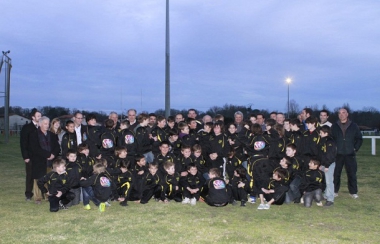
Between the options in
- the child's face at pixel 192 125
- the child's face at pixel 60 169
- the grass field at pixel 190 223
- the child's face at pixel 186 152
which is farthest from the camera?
the child's face at pixel 192 125

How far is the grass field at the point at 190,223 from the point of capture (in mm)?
5312

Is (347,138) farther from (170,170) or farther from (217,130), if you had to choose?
(170,170)

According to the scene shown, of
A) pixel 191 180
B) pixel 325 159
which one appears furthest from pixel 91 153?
pixel 325 159

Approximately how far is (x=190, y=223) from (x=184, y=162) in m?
2.47

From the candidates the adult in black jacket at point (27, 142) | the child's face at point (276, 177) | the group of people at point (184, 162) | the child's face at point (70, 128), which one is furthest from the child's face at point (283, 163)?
the adult in black jacket at point (27, 142)

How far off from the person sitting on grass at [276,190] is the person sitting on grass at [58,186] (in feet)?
12.6

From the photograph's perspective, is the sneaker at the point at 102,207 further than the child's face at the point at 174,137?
No

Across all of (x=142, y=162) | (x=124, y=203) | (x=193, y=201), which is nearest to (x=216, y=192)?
(x=193, y=201)

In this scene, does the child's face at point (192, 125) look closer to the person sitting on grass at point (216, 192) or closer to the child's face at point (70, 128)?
the person sitting on grass at point (216, 192)

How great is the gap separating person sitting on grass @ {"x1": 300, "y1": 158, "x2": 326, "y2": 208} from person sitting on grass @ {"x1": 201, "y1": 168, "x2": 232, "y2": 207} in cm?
154

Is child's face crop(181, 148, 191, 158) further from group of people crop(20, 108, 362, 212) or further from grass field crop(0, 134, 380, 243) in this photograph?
grass field crop(0, 134, 380, 243)

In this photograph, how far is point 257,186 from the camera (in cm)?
782

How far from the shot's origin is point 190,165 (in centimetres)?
812

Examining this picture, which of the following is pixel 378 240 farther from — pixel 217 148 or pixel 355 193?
pixel 217 148
